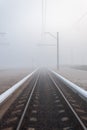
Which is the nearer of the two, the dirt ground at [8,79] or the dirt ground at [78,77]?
the dirt ground at [8,79]

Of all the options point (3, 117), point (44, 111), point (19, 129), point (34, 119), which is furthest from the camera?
point (44, 111)

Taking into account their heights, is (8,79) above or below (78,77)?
below

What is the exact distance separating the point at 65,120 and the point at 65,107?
357cm

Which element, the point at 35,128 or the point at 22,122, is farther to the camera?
the point at 22,122

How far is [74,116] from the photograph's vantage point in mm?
12109

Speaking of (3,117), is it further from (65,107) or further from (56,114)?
(65,107)

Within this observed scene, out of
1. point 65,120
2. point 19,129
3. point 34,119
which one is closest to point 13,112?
point 34,119

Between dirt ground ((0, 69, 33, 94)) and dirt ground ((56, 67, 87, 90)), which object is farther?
dirt ground ((56, 67, 87, 90))

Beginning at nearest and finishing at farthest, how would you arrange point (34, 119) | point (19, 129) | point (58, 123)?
point (19, 129)
point (58, 123)
point (34, 119)

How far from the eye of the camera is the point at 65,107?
1497 cm

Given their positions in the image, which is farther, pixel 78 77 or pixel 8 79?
pixel 78 77

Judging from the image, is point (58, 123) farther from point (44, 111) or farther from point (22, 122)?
point (44, 111)

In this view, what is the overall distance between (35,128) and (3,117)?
2789mm

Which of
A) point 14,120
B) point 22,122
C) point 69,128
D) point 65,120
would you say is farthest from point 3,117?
point 69,128
